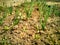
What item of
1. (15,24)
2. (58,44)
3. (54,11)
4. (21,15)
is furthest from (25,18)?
(58,44)

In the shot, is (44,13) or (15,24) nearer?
(15,24)

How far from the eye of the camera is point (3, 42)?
340 centimetres

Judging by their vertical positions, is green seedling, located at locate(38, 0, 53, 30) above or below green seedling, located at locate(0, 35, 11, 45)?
above

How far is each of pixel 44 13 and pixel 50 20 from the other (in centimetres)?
21

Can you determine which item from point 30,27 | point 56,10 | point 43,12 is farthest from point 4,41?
point 56,10

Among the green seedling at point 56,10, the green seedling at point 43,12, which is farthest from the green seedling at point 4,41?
the green seedling at point 56,10

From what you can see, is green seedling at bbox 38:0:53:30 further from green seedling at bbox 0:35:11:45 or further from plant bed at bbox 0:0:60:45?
green seedling at bbox 0:35:11:45

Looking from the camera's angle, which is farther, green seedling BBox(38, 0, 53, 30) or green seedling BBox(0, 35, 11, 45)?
green seedling BBox(38, 0, 53, 30)

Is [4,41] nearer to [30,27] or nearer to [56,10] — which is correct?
[30,27]

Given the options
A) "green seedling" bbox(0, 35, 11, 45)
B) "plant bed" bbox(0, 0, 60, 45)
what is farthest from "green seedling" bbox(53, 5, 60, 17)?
"green seedling" bbox(0, 35, 11, 45)

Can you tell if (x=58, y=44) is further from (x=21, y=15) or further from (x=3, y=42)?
(x=21, y=15)

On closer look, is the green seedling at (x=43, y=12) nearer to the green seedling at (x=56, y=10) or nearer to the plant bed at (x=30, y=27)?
the plant bed at (x=30, y=27)

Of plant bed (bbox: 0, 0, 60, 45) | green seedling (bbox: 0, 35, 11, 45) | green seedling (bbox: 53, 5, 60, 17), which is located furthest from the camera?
green seedling (bbox: 53, 5, 60, 17)

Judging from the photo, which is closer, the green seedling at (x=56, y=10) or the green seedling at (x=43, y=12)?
the green seedling at (x=43, y=12)
